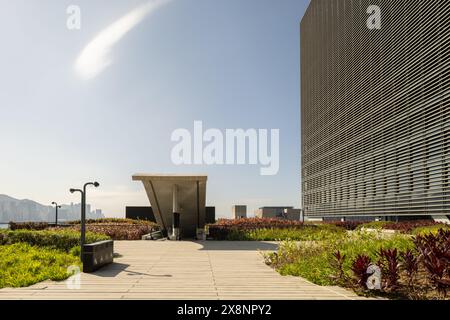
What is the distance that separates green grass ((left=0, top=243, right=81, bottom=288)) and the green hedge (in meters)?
0.46

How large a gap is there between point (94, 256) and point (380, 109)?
41.5 m

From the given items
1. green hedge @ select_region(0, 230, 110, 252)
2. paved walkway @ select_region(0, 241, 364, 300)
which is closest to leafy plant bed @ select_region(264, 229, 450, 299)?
paved walkway @ select_region(0, 241, 364, 300)

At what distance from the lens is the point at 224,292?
8.63 meters

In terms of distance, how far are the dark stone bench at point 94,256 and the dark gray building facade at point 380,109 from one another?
28511mm

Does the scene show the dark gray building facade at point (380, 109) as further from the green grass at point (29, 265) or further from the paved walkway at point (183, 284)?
the green grass at point (29, 265)

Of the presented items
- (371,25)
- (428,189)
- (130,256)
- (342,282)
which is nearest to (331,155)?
(371,25)

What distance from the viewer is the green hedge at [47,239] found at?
16422mm

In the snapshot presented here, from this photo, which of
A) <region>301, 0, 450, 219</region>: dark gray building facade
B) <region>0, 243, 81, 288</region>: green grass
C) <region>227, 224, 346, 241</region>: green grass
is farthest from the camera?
<region>301, 0, 450, 219</region>: dark gray building facade

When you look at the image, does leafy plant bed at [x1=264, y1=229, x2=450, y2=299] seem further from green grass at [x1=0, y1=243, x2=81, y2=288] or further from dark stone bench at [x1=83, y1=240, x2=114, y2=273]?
green grass at [x1=0, y1=243, x2=81, y2=288]

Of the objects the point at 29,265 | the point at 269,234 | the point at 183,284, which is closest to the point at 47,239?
the point at 29,265

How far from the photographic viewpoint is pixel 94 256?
38.3ft

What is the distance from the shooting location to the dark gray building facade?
1359 inches

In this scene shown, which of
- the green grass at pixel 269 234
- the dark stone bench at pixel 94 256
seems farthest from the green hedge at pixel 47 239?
the green grass at pixel 269 234
